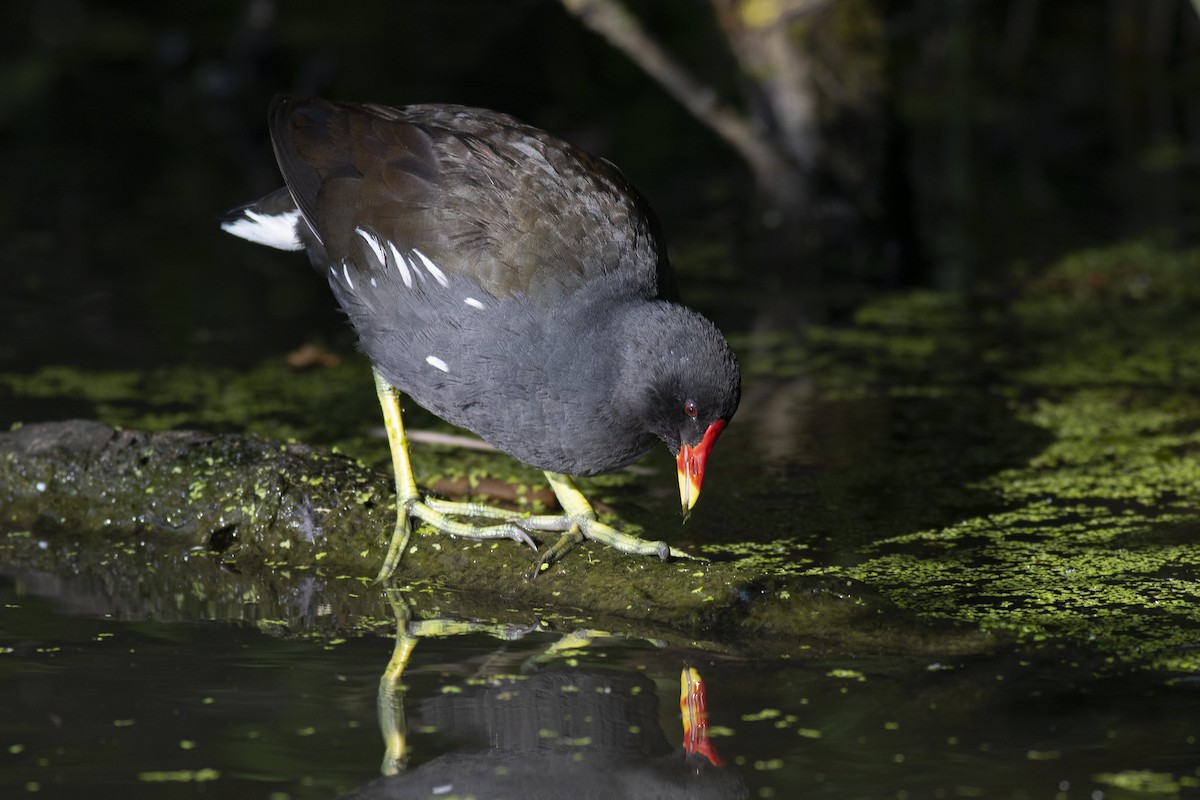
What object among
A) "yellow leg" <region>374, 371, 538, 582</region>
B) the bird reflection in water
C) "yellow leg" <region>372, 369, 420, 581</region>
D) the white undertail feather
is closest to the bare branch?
the white undertail feather

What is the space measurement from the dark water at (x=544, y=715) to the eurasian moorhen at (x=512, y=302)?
1.53 feet

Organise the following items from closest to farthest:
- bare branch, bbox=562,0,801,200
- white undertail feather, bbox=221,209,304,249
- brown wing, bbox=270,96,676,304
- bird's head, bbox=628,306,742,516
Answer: bird's head, bbox=628,306,742,516
brown wing, bbox=270,96,676,304
white undertail feather, bbox=221,209,304,249
bare branch, bbox=562,0,801,200

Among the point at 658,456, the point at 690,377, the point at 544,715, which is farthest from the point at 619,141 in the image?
the point at 544,715

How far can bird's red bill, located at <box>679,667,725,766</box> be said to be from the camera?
7.95 ft

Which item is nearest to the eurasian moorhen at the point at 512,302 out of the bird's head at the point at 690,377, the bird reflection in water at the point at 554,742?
the bird's head at the point at 690,377

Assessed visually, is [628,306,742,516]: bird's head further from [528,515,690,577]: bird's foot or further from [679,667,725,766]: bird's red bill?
[679,667,725,766]: bird's red bill

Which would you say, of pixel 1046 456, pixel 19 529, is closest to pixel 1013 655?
pixel 1046 456

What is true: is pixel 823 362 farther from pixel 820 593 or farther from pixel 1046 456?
pixel 820 593

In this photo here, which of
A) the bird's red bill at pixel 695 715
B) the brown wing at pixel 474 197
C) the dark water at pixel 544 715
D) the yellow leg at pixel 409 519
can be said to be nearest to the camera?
the dark water at pixel 544 715

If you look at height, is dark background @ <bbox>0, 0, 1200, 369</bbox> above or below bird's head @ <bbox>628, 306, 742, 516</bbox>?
above

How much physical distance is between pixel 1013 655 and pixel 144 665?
5.33 ft

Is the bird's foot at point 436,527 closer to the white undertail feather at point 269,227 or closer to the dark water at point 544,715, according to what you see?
the dark water at point 544,715

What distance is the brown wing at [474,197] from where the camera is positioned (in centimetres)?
318

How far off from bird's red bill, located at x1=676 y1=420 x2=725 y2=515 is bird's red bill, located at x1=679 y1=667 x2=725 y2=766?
1.66 ft
